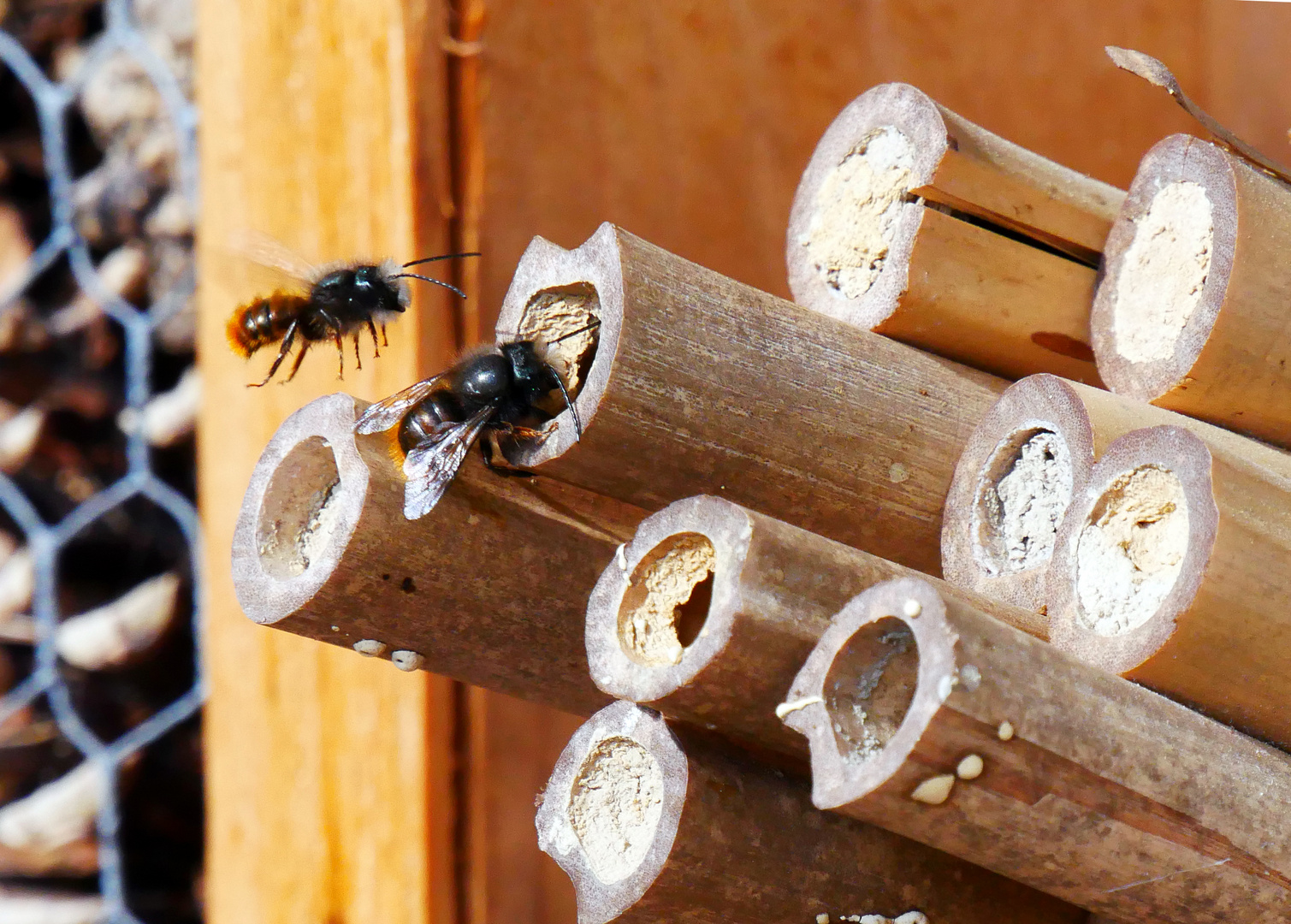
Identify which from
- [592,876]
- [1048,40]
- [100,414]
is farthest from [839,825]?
[100,414]

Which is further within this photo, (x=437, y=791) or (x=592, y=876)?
(x=437, y=791)

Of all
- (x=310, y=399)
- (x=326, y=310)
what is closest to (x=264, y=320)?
(x=326, y=310)

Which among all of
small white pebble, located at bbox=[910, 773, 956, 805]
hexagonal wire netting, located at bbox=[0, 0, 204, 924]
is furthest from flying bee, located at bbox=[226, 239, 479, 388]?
hexagonal wire netting, located at bbox=[0, 0, 204, 924]

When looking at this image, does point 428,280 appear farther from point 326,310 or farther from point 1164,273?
point 1164,273

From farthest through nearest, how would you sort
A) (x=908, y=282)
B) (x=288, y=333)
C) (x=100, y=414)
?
(x=100, y=414) < (x=288, y=333) < (x=908, y=282)

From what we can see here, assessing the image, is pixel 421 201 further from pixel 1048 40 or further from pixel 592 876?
pixel 1048 40

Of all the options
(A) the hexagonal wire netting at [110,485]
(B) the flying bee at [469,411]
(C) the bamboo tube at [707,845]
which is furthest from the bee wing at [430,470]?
(A) the hexagonal wire netting at [110,485]

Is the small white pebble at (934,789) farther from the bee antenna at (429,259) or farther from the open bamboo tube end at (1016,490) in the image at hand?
the bee antenna at (429,259)

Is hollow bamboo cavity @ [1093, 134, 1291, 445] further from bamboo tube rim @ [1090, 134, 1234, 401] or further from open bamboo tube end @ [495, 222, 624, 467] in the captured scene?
open bamboo tube end @ [495, 222, 624, 467]
